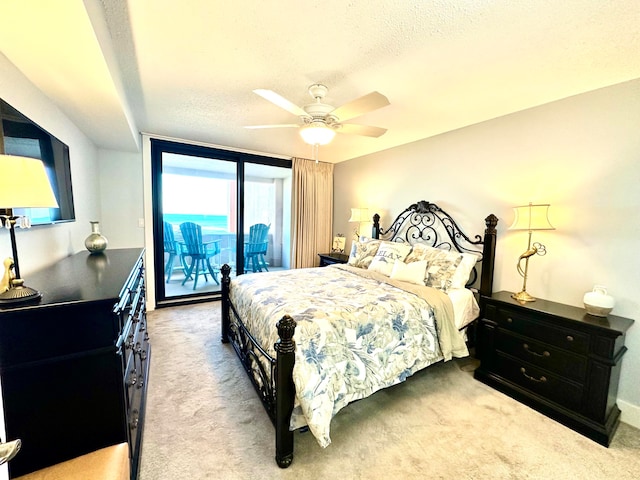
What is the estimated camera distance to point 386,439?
69.8 inches

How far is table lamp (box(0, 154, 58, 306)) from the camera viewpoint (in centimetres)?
95

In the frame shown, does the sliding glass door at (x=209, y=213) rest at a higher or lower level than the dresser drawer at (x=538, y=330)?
higher

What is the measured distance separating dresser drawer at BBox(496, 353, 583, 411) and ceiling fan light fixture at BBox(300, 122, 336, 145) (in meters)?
2.41

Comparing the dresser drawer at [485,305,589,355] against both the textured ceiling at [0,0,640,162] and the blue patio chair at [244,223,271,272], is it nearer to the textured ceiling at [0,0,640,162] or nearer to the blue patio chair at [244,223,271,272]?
the textured ceiling at [0,0,640,162]

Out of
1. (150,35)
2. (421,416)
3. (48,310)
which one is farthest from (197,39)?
(421,416)

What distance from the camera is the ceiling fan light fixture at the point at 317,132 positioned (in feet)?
7.02

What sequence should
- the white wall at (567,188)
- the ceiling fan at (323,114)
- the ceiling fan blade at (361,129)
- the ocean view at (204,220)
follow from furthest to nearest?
the ocean view at (204,220), the ceiling fan blade at (361,129), the white wall at (567,188), the ceiling fan at (323,114)

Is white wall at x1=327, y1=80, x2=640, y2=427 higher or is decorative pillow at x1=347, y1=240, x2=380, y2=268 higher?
white wall at x1=327, y1=80, x2=640, y2=427

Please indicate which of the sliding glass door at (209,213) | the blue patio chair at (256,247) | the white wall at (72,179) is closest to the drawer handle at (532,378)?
the white wall at (72,179)

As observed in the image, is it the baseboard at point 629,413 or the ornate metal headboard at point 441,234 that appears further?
the ornate metal headboard at point 441,234

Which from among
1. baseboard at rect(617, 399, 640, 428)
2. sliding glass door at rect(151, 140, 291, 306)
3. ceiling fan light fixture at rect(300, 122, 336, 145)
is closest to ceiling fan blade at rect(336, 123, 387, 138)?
ceiling fan light fixture at rect(300, 122, 336, 145)

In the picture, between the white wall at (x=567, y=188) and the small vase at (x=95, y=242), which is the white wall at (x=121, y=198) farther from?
the white wall at (x=567, y=188)

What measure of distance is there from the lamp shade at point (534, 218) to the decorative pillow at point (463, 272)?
51 cm

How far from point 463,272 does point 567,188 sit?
1114 millimetres
